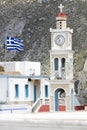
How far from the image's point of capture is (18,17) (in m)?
94.8

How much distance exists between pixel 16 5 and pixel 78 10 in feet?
34.9

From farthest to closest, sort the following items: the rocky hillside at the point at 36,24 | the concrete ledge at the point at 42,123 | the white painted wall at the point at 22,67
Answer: the rocky hillside at the point at 36,24 < the white painted wall at the point at 22,67 < the concrete ledge at the point at 42,123

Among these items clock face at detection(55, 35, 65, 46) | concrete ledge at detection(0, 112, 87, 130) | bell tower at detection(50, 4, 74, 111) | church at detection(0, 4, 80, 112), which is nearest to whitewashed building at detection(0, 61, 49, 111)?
church at detection(0, 4, 80, 112)

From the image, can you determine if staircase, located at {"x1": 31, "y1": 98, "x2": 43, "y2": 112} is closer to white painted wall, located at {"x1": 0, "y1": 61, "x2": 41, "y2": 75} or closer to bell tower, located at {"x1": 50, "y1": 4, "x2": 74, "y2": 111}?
bell tower, located at {"x1": 50, "y1": 4, "x2": 74, "y2": 111}

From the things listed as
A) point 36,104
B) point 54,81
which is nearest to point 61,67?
point 54,81

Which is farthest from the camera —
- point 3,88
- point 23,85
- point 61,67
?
point 23,85

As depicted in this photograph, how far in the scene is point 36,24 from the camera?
302 ft

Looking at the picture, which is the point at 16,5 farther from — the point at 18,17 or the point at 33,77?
the point at 33,77

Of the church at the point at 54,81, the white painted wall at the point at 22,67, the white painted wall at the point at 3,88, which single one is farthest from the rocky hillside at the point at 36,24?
the white painted wall at the point at 3,88

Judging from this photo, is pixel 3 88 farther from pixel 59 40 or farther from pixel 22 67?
pixel 59 40

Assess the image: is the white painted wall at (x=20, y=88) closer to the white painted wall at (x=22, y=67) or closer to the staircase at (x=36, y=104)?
the staircase at (x=36, y=104)

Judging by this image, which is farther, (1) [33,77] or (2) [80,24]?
(2) [80,24]

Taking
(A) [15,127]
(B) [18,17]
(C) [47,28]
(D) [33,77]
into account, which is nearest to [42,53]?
(C) [47,28]

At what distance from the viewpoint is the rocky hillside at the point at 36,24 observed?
8419cm
